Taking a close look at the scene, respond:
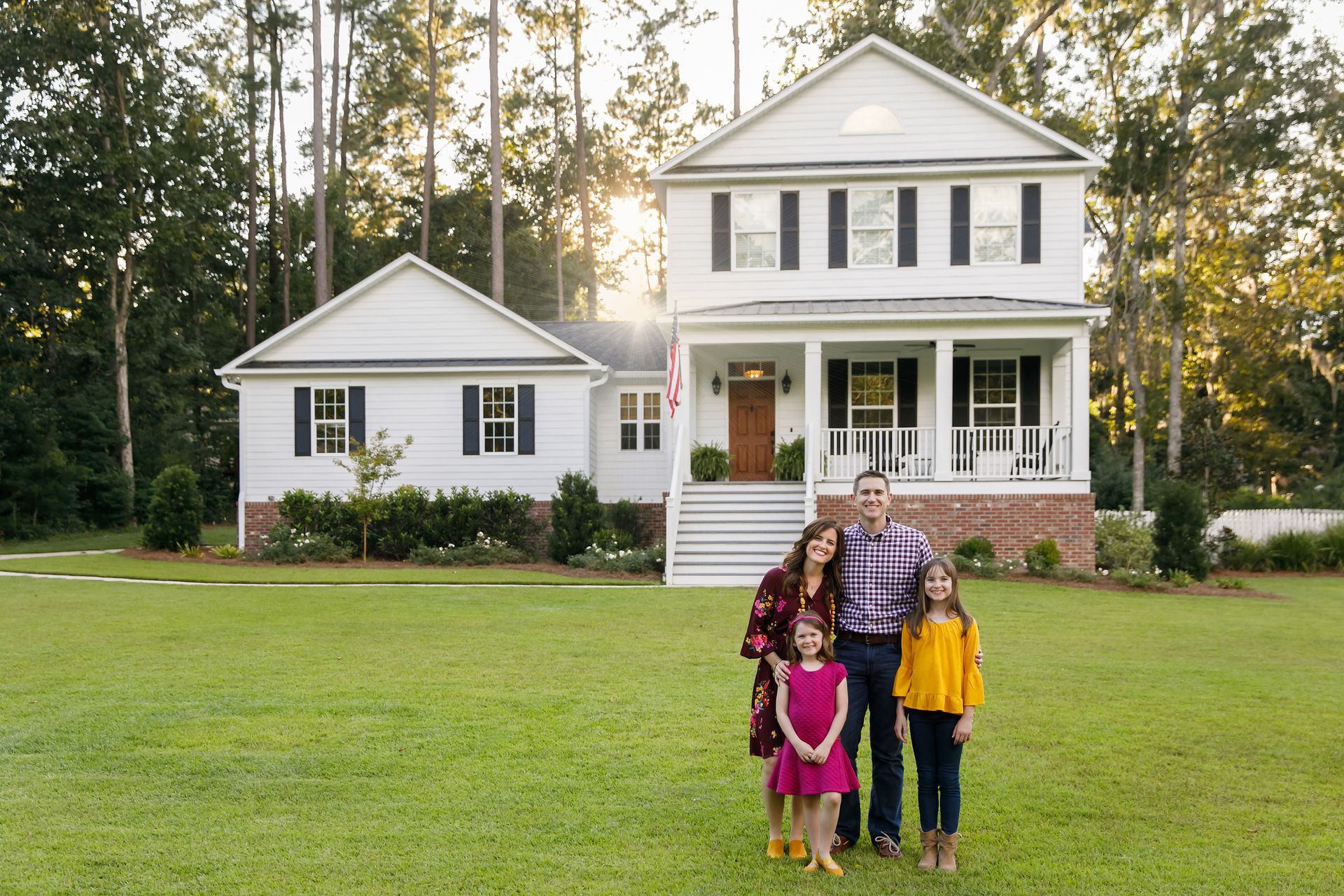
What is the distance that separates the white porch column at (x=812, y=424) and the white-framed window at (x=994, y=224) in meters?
3.79

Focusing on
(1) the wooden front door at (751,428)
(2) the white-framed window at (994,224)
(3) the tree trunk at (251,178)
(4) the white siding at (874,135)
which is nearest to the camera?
(2) the white-framed window at (994,224)

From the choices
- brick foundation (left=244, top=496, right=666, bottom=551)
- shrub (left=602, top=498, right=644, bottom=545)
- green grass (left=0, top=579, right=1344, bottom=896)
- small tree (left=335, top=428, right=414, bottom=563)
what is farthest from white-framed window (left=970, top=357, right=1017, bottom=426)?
small tree (left=335, top=428, right=414, bottom=563)

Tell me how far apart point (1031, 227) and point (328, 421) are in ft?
44.7

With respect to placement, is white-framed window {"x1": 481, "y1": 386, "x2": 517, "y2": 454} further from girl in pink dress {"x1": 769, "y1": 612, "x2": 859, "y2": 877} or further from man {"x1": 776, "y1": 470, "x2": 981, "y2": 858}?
girl in pink dress {"x1": 769, "y1": 612, "x2": 859, "y2": 877}

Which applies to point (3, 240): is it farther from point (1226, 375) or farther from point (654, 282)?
point (1226, 375)

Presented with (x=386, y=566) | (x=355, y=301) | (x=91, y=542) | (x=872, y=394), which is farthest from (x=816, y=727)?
(x=91, y=542)

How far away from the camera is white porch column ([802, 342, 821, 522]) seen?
18.1 meters

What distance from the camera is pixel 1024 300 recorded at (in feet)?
64.7

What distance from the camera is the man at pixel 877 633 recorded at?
16.8ft

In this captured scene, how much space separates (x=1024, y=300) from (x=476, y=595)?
10.9 meters

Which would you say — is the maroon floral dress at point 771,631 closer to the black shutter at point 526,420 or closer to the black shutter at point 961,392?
the black shutter at point 961,392

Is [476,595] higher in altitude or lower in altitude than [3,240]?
lower

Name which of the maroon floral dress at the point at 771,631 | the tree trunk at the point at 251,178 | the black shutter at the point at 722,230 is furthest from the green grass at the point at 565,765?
the tree trunk at the point at 251,178

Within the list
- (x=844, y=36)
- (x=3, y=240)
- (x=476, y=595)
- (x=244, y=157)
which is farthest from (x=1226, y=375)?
(x=3, y=240)
